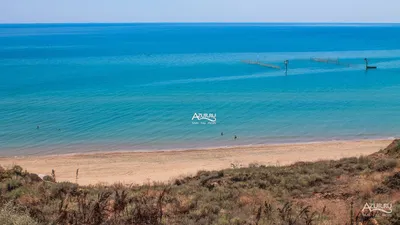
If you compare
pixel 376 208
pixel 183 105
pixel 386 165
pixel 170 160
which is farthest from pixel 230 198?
pixel 183 105

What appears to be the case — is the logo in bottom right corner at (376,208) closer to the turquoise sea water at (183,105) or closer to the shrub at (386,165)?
the shrub at (386,165)

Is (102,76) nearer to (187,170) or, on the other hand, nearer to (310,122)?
(310,122)

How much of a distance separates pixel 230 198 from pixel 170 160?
12.9m

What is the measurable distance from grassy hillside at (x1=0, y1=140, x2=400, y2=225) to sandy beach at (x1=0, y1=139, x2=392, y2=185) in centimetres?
658

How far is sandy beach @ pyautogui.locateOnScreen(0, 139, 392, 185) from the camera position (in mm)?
20500

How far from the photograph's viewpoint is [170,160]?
76.0 feet

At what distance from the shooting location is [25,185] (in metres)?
11.5

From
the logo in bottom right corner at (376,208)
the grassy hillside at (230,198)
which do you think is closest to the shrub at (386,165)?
the grassy hillside at (230,198)

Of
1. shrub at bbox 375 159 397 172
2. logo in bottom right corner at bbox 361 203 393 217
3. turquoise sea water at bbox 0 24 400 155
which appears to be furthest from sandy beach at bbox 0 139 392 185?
logo in bottom right corner at bbox 361 203 393 217

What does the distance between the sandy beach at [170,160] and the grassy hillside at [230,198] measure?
6.58 m

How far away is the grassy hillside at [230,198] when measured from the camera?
816 cm

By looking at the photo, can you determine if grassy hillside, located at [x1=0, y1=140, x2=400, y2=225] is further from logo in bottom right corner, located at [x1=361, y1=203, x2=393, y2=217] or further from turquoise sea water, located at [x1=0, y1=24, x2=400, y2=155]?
turquoise sea water, located at [x1=0, y1=24, x2=400, y2=155]

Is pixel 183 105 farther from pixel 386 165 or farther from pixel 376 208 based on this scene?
pixel 376 208

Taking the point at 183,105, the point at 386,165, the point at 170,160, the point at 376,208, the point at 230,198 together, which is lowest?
→ the point at 376,208
